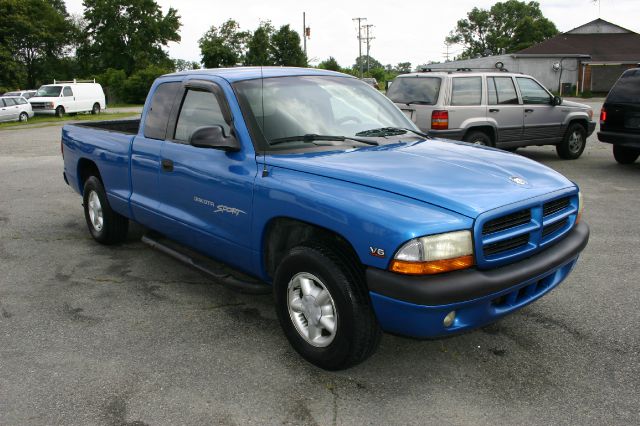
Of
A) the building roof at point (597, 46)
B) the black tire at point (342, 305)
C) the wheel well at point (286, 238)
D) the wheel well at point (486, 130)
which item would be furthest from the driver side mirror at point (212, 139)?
the building roof at point (597, 46)

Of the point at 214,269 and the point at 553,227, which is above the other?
the point at 553,227

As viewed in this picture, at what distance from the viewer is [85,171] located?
20.6 feet

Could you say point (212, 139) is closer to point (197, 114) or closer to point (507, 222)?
point (197, 114)

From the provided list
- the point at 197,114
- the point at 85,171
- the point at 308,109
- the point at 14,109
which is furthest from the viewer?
the point at 14,109

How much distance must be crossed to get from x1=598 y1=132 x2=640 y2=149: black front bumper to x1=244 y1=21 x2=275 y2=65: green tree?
5450cm

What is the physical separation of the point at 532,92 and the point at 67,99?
2843cm

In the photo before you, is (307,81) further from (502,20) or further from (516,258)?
(502,20)

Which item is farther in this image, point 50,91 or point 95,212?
point 50,91

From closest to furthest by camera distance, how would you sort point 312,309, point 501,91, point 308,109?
1. point 312,309
2. point 308,109
3. point 501,91

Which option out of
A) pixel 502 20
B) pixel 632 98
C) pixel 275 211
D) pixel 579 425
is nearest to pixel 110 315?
pixel 275 211

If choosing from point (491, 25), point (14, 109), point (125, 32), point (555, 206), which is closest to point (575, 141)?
point (555, 206)

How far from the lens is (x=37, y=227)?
22.8 ft

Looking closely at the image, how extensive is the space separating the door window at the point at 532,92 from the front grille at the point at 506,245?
8.58 meters

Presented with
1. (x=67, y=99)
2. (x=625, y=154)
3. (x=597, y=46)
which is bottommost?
(x=625, y=154)
